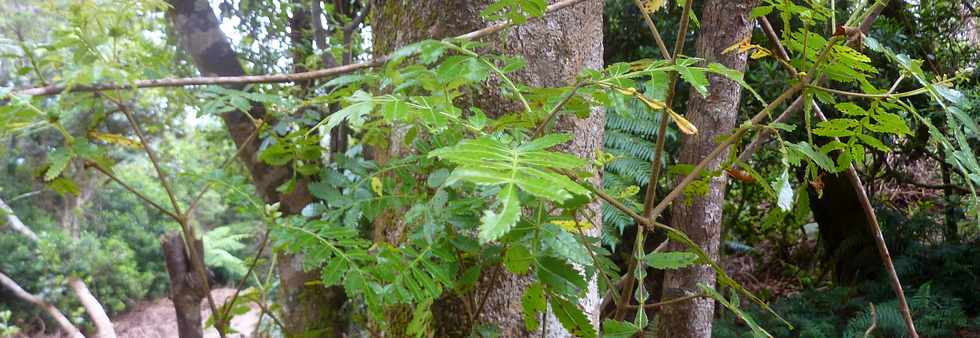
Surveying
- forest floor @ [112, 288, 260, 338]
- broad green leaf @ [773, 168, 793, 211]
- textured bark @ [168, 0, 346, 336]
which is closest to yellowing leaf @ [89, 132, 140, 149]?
broad green leaf @ [773, 168, 793, 211]

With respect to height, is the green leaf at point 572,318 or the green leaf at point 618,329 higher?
the green leaf at point 572,318

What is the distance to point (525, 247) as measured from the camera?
0.61m

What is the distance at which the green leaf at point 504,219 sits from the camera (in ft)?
1.10

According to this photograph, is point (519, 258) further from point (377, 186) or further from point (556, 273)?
point (377, 186)

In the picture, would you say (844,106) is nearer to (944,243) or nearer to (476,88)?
(476,88)

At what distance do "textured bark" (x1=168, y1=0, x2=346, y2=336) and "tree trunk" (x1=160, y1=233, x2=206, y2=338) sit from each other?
0.36 metres

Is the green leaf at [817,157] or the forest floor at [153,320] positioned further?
the forest floor at [153,320]

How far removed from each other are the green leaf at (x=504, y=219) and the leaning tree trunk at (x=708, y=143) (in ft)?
3.97

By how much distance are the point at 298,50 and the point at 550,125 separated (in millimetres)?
2487

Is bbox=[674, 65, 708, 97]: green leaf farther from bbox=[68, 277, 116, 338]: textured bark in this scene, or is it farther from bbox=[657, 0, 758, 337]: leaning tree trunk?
bbox=[68, 277, 116, 338]: textured bark

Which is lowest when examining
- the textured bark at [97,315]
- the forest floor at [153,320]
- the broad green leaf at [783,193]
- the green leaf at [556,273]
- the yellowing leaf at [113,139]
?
the forest floor at [153,320]

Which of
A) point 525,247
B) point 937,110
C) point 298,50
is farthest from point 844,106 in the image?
point 298,50

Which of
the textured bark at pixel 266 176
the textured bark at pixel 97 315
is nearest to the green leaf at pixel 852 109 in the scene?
the textured bark at pixel 266 176

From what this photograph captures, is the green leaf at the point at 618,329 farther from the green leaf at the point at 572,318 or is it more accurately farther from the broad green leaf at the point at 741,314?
the broad green leaf at the point at 741,314
